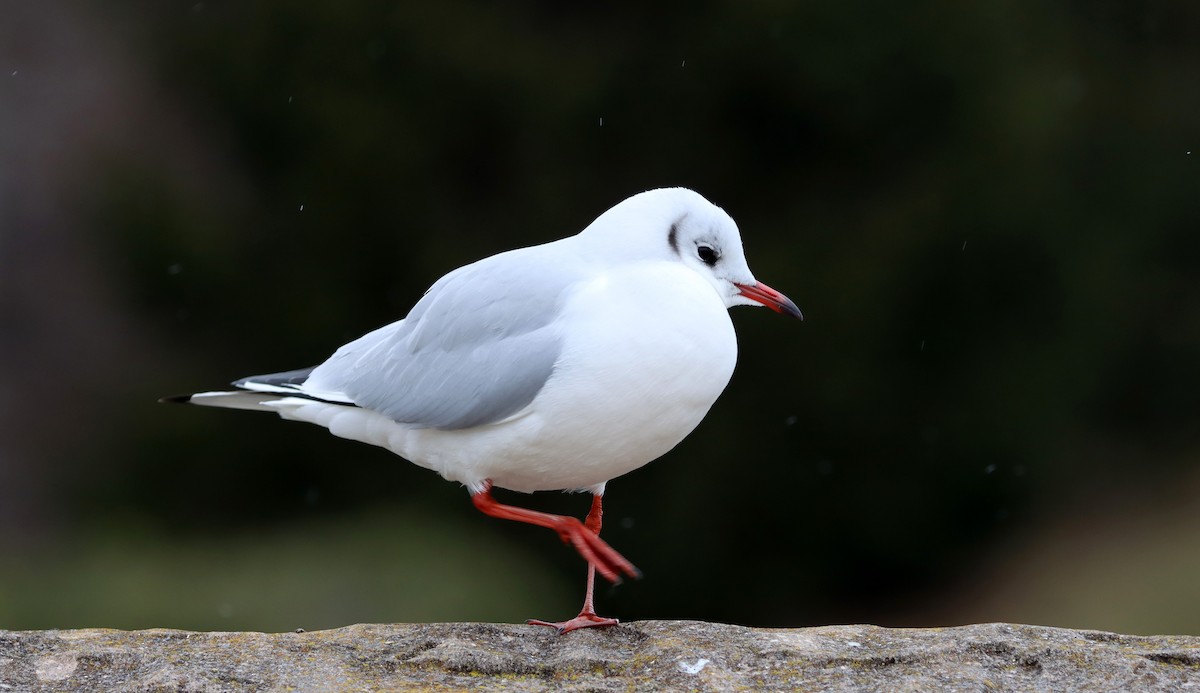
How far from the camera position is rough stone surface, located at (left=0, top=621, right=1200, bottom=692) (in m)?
2.80

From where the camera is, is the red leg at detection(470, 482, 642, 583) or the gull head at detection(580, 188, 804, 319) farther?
the gull head at detection(580, 188, 804, 319)

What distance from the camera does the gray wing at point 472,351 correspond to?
9.88ft

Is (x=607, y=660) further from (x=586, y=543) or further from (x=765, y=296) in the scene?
(x=765, y=296)

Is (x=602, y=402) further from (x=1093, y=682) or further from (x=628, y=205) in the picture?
(x=1093, y=682)

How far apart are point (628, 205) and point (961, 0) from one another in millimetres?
3526

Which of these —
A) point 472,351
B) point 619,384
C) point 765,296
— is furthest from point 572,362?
point 765,296

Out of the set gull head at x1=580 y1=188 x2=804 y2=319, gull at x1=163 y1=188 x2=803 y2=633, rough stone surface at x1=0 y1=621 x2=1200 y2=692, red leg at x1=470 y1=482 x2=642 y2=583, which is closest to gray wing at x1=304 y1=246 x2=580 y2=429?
gull at x1=163 y1=188 x2=803 y2=633

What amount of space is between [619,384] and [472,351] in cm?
45

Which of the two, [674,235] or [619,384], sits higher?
[674,235]

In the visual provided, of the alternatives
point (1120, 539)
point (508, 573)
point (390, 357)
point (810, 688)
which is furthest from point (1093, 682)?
point (1120, 539)

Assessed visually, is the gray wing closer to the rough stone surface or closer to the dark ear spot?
the dark ear spot

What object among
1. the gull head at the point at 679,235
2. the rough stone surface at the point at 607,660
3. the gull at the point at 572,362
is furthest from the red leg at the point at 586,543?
the gull head at the point at 679,235

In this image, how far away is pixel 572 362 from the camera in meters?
2.93

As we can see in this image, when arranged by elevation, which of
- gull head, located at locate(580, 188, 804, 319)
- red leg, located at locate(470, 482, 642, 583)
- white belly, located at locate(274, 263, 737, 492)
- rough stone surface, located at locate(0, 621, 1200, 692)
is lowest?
rough stone surface, located at locate(0, 621, 1200, 692)
